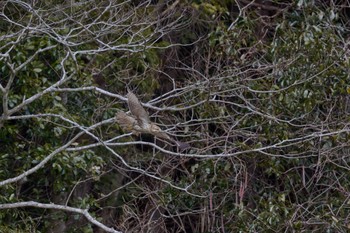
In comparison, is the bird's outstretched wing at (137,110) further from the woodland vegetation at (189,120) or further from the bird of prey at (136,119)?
the woodland vegetation at (189,120)

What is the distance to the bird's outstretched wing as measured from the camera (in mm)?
6137

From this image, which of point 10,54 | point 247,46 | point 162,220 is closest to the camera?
point 10,54

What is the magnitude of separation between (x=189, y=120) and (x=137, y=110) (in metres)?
2.25

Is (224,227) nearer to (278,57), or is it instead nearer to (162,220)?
(162,220)

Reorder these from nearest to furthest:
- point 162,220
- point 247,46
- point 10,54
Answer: point 10,54 → point 162,220 → point 247,46

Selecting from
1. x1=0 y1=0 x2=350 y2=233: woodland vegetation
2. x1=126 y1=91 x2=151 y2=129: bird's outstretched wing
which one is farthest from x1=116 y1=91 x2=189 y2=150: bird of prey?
x1=0 y1=0 x2=350 y2=233: woodland vegetation

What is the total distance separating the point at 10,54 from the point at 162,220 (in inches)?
82.5

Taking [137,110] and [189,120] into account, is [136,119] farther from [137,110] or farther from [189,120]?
[189,120]

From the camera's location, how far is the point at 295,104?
830 centimetres

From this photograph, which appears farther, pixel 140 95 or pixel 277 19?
pixel 277 19

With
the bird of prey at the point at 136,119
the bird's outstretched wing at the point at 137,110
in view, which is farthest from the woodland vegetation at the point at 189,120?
the bird's outstretched wing at the point at 137,110

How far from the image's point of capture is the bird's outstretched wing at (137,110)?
6.14 metres

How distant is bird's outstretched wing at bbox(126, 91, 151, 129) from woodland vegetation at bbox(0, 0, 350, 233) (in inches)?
51.7

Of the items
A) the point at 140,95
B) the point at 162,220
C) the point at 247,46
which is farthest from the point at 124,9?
the point at 162,220
